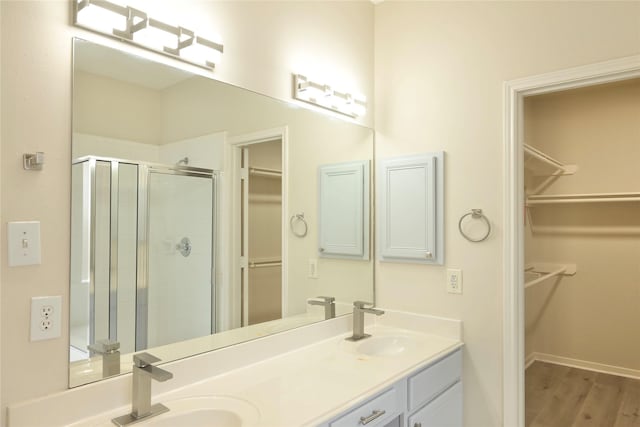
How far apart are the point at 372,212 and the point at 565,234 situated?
7.99ft

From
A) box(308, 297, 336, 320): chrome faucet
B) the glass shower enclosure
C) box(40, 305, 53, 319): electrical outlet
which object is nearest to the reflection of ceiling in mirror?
the glass shower enclosure

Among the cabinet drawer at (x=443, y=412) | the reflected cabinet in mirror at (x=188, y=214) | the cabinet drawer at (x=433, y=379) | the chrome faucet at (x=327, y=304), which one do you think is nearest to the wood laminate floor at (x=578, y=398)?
the cabinet drawer at (x=443, y=412)

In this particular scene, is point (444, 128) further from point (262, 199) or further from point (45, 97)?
point (45, 97)

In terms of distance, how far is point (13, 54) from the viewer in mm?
1130

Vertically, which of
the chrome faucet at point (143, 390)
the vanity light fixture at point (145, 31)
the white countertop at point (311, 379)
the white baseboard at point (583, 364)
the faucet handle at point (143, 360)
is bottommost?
the white baseboard at point (583, 364)

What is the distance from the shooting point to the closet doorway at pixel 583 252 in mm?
3453

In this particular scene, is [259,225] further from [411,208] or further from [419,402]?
[419,402]

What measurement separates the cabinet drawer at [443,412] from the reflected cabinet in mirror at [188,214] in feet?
2.12

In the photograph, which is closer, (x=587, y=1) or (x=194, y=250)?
(x=194, y=250)

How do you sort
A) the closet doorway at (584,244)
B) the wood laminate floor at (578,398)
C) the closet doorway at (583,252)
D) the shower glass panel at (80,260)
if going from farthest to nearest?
1. the closet doorway at (584,244)
2. the closet doorway at (583,252)
3. the wood laminate floor at (578,398)
4. the shower glass panel at (80,260)

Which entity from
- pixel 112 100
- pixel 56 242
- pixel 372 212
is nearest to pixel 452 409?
pixel 372 212

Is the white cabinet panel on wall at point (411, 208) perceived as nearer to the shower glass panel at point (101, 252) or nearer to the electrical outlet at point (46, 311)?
the shower glass panel at point (101, 252)

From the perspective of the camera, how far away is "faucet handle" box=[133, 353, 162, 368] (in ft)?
4.29

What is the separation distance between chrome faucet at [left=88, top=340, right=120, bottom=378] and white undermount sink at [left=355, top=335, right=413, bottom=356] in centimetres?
118
